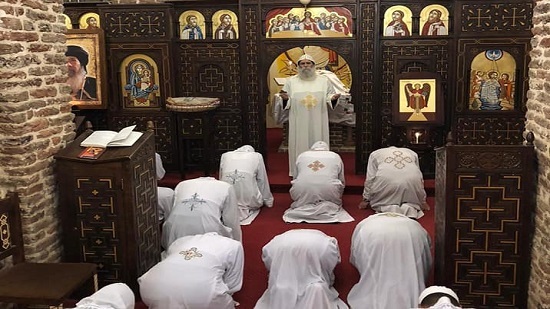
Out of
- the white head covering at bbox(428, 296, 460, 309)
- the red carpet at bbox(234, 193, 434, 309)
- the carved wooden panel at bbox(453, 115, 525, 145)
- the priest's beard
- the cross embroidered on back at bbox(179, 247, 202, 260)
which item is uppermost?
the priest's beard

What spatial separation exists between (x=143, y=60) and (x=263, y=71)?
6.90 ft

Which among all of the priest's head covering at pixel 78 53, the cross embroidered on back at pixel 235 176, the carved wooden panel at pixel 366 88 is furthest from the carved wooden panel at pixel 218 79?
the cross embroidered on back at pixel 235 176

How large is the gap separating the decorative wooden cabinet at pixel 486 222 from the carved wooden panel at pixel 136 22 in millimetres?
6070

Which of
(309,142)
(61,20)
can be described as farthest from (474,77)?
(61,20)

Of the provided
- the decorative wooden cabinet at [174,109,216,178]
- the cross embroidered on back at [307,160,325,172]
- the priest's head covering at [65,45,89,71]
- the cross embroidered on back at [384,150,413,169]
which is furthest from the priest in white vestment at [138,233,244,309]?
the priest's head covering at [65,45,89,71]

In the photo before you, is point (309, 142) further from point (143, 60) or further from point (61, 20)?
point (61, 20)

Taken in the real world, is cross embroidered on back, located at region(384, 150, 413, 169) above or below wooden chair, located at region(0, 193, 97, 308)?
above

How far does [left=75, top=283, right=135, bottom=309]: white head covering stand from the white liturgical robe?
6.04 meters

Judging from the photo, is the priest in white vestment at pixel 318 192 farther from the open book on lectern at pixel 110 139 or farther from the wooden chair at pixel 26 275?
the wooden chair at pixel 26 275

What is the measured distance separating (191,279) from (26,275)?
133 cm

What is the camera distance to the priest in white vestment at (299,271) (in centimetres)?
494

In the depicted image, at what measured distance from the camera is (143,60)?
991 centimetres

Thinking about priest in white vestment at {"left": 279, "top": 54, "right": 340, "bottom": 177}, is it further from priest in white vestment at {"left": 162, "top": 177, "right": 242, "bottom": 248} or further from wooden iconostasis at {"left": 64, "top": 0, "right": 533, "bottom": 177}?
priest in white vestment at {"left": 162, "top": 177, "right": 242, "bottom": 248}

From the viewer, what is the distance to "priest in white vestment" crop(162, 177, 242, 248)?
5.93 meters
